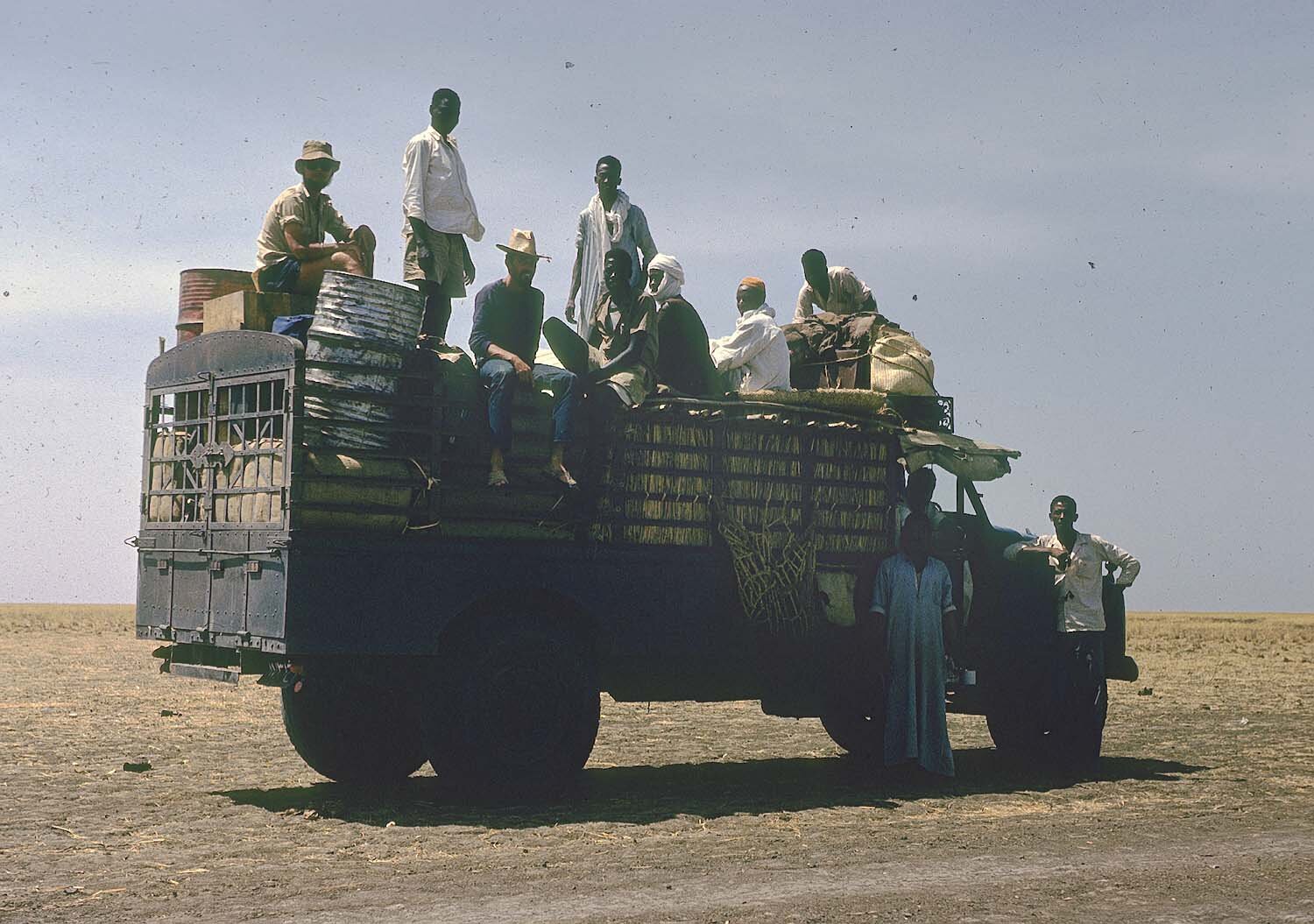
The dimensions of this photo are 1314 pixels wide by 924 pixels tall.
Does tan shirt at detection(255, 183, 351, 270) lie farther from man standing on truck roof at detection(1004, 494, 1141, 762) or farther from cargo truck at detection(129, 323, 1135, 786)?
man standing on truck roof at detection(1004, 494, 1141, 762)

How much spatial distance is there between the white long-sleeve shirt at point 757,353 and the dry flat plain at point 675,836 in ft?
10.2

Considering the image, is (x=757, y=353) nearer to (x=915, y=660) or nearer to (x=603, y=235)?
(x=603, y=235)

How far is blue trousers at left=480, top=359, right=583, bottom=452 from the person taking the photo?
1028 centimetres

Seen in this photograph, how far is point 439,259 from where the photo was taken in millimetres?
11781

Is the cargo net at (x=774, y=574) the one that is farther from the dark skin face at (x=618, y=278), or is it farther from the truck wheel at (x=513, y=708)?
the dark skin face at (x=618, y=278)

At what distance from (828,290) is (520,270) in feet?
11.6

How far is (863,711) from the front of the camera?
13430mm

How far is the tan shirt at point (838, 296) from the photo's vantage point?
13773 millimetres

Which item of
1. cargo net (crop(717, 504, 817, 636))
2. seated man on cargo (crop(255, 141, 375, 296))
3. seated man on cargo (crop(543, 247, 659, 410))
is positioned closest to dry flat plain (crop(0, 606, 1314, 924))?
cargo net (crop(717, 504, 817, 636))

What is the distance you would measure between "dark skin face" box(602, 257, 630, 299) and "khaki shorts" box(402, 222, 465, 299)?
3.65 feet

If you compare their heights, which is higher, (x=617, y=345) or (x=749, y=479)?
(x=617, y=345)

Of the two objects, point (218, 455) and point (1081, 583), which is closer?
point (218, 455)

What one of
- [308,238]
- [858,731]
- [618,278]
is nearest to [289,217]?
[308,238]

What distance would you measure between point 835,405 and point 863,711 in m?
2.82
